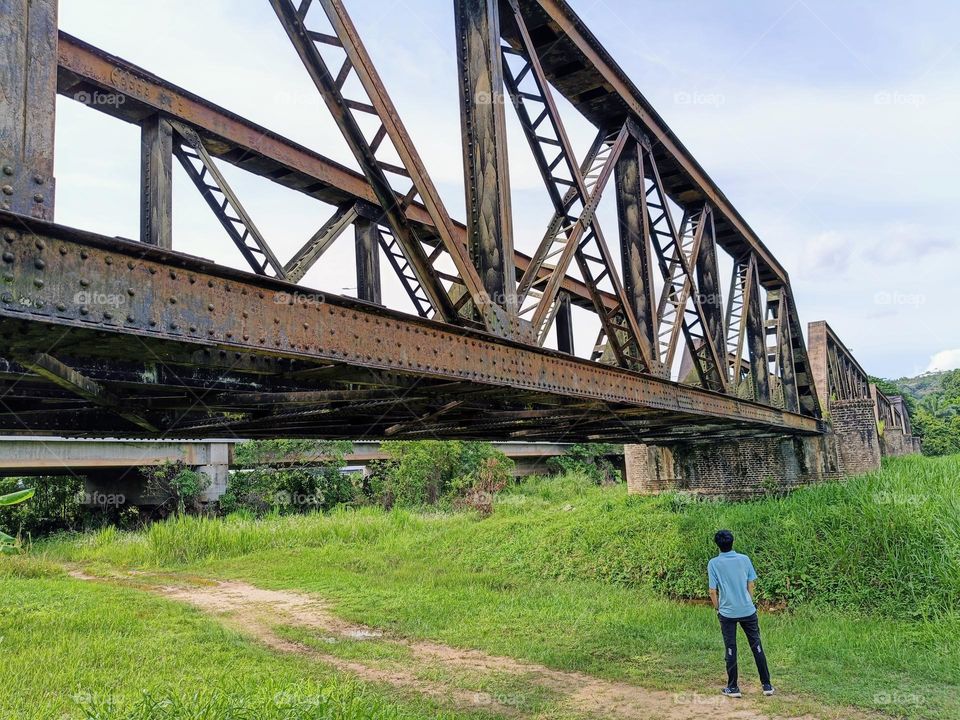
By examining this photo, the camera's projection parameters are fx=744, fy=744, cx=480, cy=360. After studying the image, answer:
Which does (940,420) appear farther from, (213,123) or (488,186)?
(213,123)

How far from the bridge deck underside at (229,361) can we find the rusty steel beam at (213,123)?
0.93 m

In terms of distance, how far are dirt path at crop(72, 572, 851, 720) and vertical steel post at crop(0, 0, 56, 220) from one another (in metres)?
6.13

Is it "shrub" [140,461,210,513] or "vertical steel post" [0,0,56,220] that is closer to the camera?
"vertical steel post" [0,0,56,220]

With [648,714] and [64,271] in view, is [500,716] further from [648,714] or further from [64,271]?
[64,271]

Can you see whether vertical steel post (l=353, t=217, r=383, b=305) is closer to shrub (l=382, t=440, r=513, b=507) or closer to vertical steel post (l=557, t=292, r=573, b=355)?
vertical steel post (l=557, t=292, r=573, b=355)

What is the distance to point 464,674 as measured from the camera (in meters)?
8.27

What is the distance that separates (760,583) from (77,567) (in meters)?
14.4

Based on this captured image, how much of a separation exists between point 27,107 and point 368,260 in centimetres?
495

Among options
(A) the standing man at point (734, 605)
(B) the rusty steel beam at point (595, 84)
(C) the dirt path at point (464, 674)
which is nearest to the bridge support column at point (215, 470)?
(C) the dirt path at point (464, 674)

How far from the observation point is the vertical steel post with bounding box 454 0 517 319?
5.29 m

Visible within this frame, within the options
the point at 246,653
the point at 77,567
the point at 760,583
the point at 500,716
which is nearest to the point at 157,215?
the point at 500,716

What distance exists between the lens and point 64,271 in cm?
274

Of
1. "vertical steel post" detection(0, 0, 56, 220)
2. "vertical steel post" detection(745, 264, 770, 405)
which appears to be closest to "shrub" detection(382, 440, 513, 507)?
"vertical steel post" detection(745, 264, 770, 405)

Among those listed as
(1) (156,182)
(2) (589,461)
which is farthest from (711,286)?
(2) (589,461)
